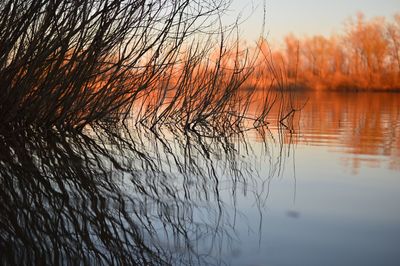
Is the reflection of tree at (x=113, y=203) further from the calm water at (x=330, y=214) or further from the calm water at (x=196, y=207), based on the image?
the calm water at (x=330, y=214)

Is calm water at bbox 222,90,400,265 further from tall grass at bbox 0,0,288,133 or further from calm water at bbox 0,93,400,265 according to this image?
tall grass at bbox 0,0,288,133

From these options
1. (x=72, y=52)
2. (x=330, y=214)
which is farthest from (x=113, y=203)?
(x=72, y=52)

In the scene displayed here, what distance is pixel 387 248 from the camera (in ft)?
4.00

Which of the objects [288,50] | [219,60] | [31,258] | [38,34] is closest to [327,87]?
[288,50]

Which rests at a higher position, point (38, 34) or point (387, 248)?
point (38, 34)

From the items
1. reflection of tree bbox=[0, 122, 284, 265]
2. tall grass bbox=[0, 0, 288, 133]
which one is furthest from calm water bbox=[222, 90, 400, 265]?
tall grass bbox=[0, 0, 288, 133]

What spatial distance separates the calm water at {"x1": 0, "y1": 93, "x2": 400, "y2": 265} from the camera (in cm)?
116

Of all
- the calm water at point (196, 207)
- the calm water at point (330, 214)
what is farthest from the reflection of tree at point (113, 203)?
the calm water at point (330, 214)

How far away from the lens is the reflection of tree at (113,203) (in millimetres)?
1163

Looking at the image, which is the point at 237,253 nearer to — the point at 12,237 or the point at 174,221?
the point at 174,221

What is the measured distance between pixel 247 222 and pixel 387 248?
384 millimetres

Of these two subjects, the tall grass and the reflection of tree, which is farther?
the tall grass

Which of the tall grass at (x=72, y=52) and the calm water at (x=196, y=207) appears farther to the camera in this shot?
the tall grass at (x=72, y=52)

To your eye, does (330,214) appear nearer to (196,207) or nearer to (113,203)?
(196,207)
